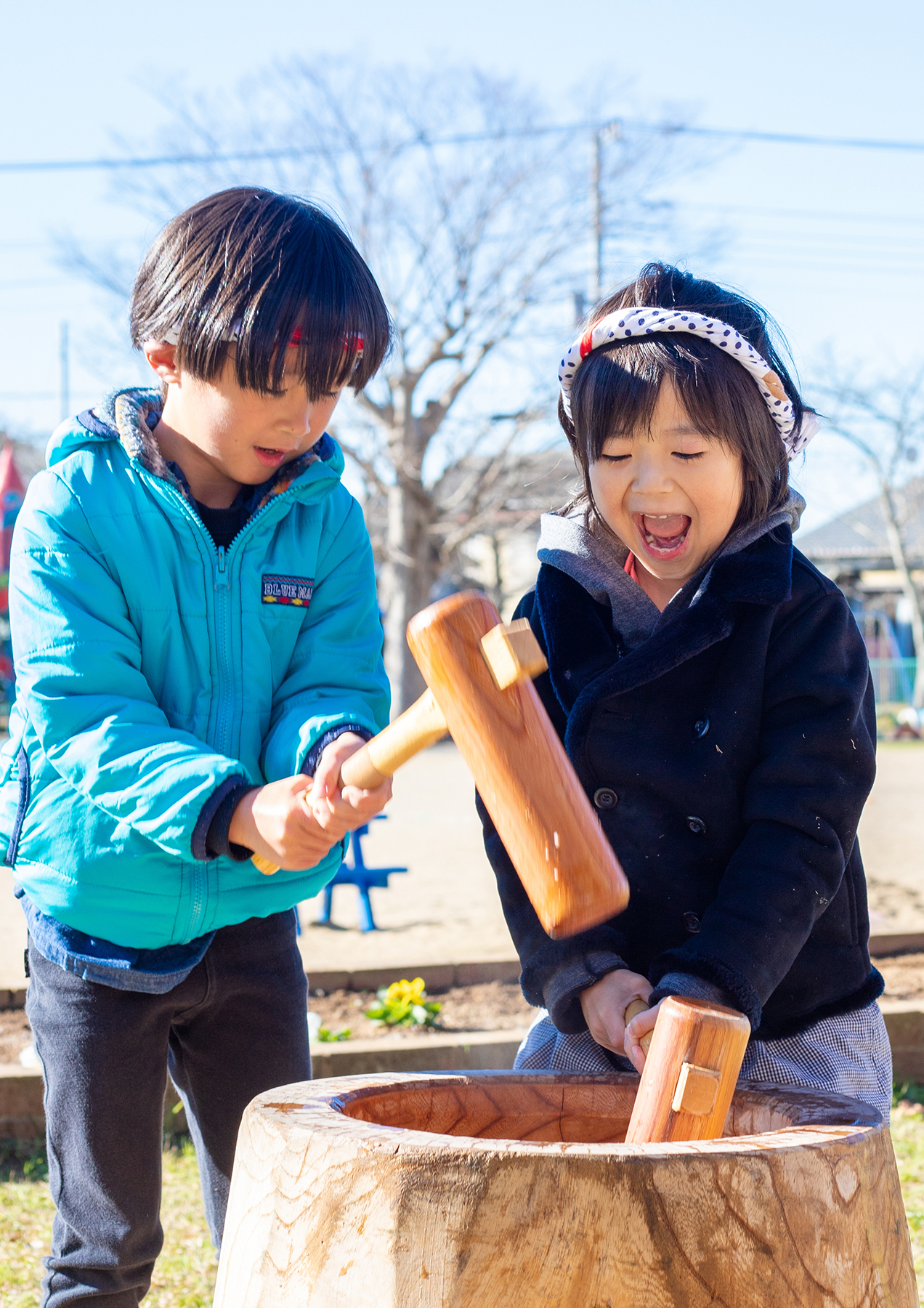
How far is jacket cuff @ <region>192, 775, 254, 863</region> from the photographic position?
152 cm

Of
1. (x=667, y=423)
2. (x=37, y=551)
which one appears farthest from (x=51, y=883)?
(x=667, y=423)

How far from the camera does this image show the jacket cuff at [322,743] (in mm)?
1683

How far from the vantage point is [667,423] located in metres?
1.68

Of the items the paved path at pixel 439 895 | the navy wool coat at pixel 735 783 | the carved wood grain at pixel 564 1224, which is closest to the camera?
the carved wood grain at pixel 564 1224

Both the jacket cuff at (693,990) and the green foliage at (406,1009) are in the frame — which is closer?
the jacket cuff at (693,990)

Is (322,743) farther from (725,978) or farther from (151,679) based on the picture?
(725,978)

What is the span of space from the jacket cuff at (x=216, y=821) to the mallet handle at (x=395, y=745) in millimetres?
177

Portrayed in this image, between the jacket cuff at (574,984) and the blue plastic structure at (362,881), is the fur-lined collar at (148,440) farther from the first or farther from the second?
the blue plastic structure at (362,881)

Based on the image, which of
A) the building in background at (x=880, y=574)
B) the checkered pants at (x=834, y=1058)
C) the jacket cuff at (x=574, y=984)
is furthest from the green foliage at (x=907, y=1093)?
the building in background at (x=880, y=574)

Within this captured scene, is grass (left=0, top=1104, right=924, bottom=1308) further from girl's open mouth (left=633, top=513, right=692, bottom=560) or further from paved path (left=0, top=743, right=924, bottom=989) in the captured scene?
girl's open mouth (left=633, top=513, right=692, bottom=560)

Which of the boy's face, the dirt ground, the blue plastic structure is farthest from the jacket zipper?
the blue plastic structure

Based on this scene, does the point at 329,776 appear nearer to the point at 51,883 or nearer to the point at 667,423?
the point at 51,883

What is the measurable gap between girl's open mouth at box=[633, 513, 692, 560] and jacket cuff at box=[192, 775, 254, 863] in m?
0.68

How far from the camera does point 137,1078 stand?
177 centimetres
